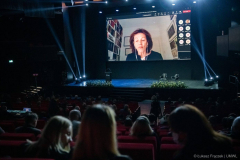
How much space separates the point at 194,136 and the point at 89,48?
16.9 metres

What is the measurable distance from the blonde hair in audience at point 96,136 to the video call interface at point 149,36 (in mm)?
14578

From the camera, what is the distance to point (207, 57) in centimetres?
1534

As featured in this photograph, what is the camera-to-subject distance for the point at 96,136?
1340mm

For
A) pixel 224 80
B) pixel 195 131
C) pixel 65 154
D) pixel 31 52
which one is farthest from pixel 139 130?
pixel 31 52

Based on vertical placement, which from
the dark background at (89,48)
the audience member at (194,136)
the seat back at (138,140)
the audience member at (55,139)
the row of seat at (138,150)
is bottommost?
the seat back at (138,140)

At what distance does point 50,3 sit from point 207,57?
33.5 ft

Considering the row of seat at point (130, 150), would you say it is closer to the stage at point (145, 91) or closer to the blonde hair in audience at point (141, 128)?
the blonde hair in audience at point (141, 128)

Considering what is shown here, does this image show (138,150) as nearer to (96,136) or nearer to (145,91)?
(96,136)

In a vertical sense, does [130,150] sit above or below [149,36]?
below

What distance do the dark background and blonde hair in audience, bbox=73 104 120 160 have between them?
36.9 feet

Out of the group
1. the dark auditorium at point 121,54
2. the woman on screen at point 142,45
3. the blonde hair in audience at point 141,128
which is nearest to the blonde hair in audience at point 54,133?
the blonde hair in audience at point 141,128

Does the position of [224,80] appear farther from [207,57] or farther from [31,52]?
[31,52]

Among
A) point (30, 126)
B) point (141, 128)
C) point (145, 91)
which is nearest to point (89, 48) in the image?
point (145, 91)

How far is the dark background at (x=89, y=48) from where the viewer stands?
12.9 meters
